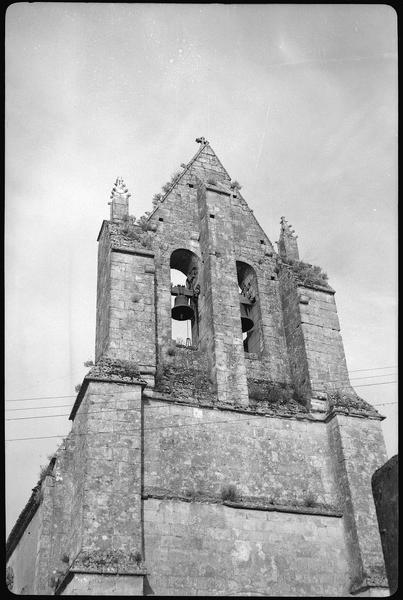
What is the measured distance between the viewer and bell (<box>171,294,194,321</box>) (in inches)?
654

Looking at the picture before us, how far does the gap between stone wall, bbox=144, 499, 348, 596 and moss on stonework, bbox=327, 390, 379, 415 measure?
8.37ft

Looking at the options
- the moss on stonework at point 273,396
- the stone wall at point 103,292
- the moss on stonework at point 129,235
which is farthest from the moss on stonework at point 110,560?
the moss on stonework at point 129,235

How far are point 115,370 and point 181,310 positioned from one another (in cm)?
350

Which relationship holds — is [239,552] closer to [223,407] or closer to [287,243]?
[223,407]

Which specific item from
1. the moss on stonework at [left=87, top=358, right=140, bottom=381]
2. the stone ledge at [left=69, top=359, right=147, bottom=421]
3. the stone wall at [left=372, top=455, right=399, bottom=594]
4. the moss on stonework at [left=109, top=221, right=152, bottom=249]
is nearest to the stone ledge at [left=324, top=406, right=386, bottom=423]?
the stone ledge at [left=69, top=359, right=147, bottom=421]

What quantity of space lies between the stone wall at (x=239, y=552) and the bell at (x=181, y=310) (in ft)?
16.8

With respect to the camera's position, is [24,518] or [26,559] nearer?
[26,559]

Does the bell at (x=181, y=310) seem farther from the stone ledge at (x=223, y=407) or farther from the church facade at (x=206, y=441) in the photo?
the stone ledge at (x=223, y=407)

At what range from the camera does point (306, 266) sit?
707 inches

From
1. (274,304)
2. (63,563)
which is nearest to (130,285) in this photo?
(274,304)

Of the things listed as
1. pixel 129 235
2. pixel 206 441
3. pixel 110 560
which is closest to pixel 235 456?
pixel 206 441

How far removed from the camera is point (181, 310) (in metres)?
16.7

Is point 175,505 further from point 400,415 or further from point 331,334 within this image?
point 400,415

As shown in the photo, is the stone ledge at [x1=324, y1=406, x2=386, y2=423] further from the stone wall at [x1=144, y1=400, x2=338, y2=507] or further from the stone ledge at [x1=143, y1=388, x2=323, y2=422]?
the stone wall at [x1=144, y1=400, x2=338, y2=507]
